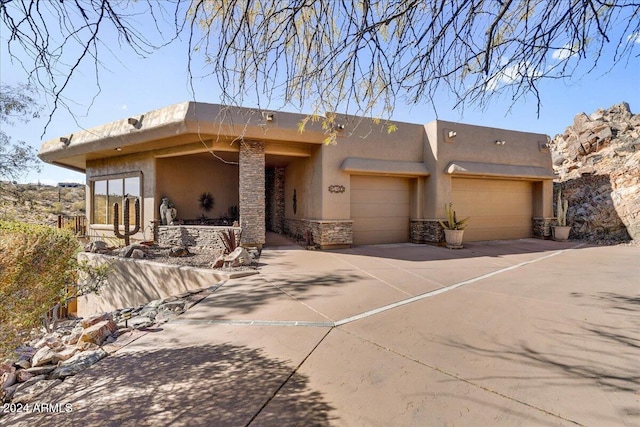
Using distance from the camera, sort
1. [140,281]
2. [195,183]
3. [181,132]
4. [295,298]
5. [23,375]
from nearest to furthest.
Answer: [23,375]
[295,298]
[140,281]
[181,132]
[195,183]

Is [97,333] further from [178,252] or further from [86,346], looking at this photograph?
[178,252]

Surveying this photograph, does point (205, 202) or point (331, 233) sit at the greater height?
point (205, 202)

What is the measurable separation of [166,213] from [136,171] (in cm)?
256

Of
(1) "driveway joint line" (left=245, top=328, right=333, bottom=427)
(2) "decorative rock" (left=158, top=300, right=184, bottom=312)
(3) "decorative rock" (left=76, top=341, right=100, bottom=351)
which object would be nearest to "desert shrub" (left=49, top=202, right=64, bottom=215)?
(2) "decorative rock" (left=158, top=300, right=184, bottom=312)

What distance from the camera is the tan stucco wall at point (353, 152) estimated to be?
1005 centimetres

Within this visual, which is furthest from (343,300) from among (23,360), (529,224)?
(529,224)

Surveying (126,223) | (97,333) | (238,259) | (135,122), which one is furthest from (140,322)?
(135,122)

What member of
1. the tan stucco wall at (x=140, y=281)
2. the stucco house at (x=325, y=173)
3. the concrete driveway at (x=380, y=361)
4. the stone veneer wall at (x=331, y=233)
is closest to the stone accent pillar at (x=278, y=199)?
the stucco house at (x=325, y=173)

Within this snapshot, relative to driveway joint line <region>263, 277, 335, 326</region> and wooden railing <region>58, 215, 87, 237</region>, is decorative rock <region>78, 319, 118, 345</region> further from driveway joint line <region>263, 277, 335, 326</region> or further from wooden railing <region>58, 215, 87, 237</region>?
wooden railing <region>58, 215, 87, 237</region>

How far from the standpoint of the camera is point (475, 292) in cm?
516

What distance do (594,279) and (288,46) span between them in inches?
301

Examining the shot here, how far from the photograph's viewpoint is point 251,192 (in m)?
9.86

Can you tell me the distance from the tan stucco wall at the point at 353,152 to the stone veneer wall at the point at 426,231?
2544 mm

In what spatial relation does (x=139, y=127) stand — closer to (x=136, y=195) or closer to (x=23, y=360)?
(x=136, y=195)
